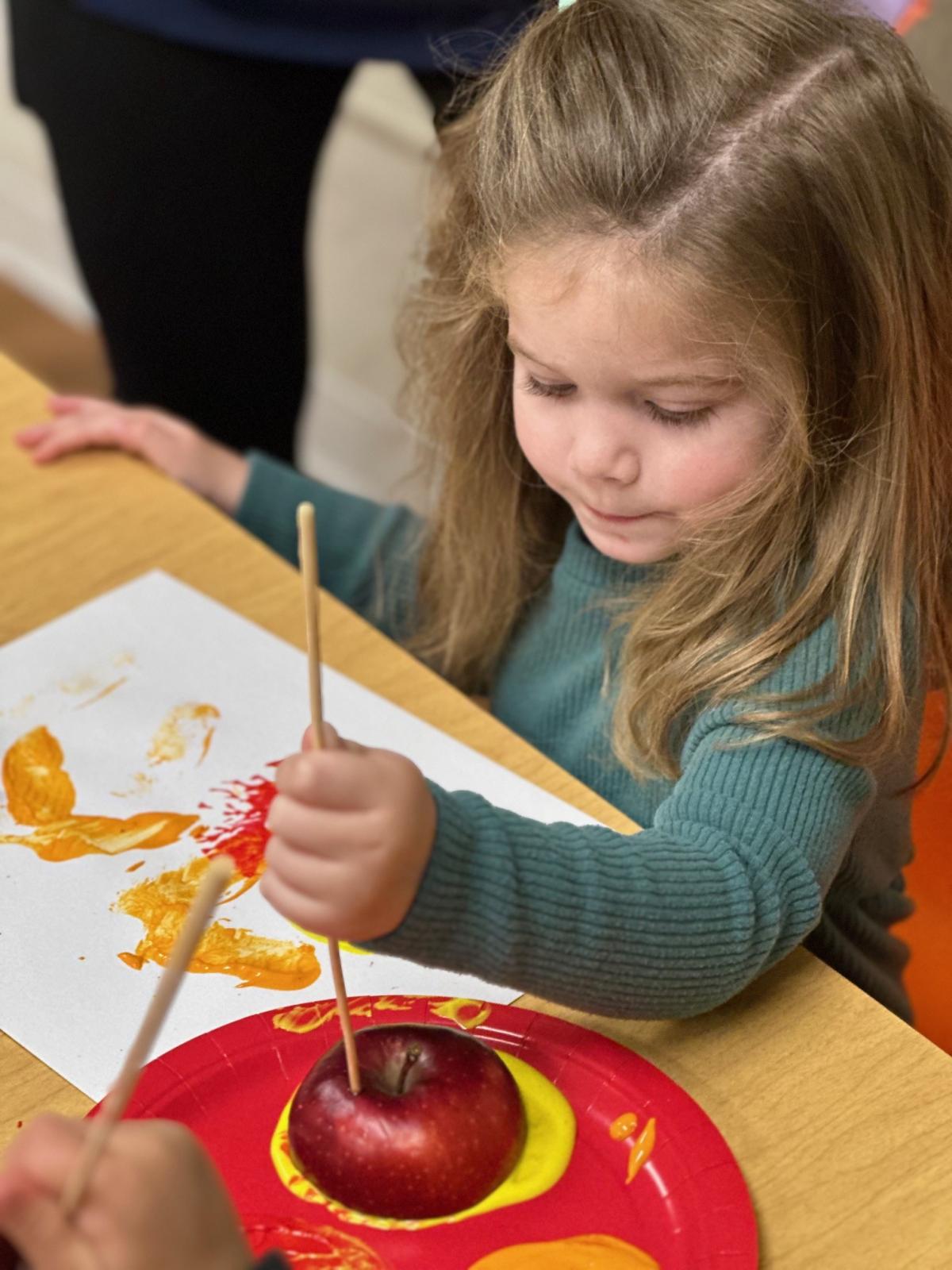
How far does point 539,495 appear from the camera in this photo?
101cm

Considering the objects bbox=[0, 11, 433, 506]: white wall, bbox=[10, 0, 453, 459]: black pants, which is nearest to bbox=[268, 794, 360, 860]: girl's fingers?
bbox=[10, 0, 453, 459]: black pants

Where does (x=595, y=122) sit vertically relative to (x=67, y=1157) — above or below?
above

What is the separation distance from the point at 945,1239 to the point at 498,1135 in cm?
17

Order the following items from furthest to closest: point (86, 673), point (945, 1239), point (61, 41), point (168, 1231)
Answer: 1. point (61, 41)
2. point (86, 673)
3. point (945, 1239)
4. point (168, 1231)

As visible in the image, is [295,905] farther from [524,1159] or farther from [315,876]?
[524,1159]

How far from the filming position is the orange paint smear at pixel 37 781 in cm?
79

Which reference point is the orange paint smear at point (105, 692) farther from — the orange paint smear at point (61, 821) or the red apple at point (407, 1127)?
the red apple at point (407, 1127)

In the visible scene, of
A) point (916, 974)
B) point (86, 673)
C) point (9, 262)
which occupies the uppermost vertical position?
point (86, 673)

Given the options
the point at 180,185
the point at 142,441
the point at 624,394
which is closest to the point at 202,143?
the point at 180,185

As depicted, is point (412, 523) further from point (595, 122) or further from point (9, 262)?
point (9, 262)

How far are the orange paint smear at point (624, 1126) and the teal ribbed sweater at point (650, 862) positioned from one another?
0.04m

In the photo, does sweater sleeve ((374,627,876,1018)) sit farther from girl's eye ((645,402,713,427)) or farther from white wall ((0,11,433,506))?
white wall ((0,11,433,506))

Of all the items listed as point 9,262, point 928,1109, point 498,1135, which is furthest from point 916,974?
point 9,262

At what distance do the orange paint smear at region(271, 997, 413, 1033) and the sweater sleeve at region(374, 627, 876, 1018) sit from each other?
0.08 m
